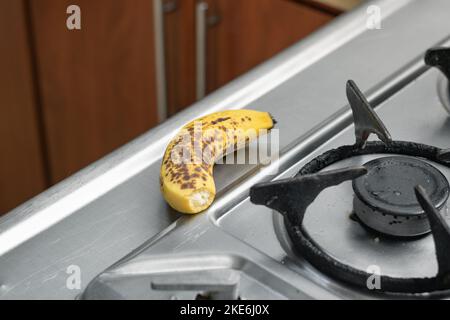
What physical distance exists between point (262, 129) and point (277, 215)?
3.9 inches

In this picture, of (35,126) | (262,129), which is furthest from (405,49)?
(35,126)

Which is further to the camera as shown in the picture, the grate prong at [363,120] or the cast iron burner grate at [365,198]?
the grate prong at [363,120]

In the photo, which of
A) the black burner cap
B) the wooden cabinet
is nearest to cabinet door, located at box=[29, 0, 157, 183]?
the wooden cabinet

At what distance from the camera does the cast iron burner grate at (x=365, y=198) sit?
1.65ft

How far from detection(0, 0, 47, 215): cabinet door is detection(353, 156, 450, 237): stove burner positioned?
97 centimetres

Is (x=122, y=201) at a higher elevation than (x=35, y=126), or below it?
higher

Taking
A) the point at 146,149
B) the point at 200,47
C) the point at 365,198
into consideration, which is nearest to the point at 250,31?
the point at 200,47

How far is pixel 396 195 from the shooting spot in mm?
547

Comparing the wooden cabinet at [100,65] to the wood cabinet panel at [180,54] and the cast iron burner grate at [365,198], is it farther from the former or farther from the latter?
the cast iron burner grate at [365,198]

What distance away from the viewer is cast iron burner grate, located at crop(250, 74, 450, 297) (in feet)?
1.65

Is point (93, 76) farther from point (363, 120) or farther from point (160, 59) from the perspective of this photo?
point (363, 120)

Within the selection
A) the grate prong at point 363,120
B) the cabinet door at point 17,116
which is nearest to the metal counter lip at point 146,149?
the grate prong at point 363,120
